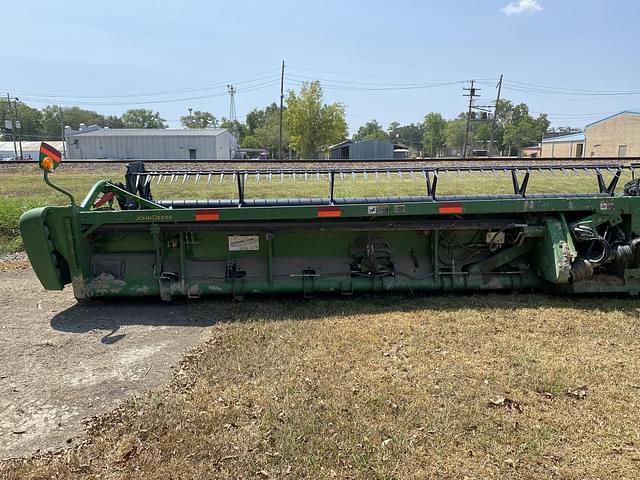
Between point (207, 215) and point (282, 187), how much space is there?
3.22 m

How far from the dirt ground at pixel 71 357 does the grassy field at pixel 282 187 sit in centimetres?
194

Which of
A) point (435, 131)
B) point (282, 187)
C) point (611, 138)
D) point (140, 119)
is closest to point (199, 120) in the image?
point (140, 119)

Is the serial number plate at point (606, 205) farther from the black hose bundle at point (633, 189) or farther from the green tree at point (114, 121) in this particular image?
the green tree at point (114, 121)

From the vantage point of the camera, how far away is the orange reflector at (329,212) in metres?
4.64

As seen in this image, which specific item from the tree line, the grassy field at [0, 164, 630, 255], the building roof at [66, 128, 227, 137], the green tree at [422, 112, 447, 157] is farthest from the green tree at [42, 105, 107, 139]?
the grassy field at [0, 164, 630, 255]

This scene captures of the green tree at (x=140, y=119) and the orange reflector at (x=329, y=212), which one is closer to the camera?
the orange reflector at (x=329, y=212)

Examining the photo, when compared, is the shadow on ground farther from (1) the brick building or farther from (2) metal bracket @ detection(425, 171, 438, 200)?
(1) the brick building

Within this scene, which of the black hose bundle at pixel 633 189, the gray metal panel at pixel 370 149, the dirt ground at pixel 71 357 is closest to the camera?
the dirt ground at pixel 71 357

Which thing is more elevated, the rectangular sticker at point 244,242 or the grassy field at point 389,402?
the rectangular sticker at point 244,242

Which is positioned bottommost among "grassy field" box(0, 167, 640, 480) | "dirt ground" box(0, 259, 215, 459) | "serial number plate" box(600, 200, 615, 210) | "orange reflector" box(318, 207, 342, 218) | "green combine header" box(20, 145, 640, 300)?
"dirt ground" box(0, 259, 215, 459)

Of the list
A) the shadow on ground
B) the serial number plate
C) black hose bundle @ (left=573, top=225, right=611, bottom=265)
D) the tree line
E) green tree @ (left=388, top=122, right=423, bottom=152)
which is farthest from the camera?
green tree @ (left=388, top=122, right=423, bottom=152)

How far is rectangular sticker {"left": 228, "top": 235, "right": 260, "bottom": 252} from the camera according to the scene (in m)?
4.88

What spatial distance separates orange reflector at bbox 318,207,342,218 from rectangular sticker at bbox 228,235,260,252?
2.32 ft

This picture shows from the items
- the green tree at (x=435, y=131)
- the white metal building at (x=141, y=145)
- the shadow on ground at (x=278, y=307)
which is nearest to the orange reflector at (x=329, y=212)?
the shadow on ground at (x=278, y=307)
